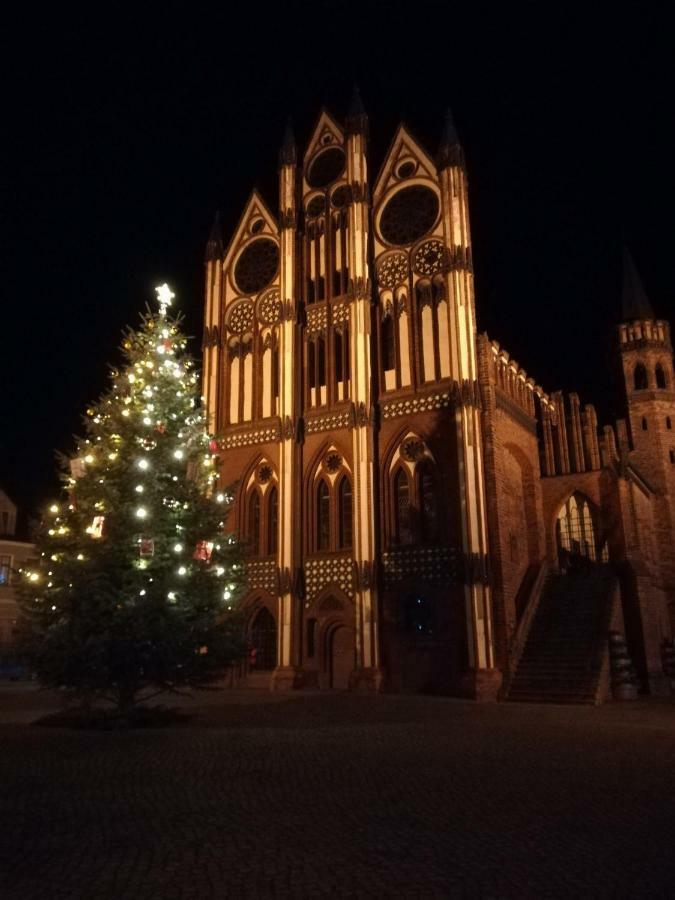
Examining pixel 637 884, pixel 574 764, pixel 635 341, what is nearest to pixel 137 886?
pixel 637 884

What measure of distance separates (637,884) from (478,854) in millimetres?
1364

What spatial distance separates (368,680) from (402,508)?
21.4ft

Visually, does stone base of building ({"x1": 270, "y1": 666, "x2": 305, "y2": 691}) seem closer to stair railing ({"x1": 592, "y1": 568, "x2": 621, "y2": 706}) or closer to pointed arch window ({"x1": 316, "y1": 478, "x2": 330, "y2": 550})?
pointed arch window ({"x1": 316, "y1": 478, "x2": 330, "y2": 550})

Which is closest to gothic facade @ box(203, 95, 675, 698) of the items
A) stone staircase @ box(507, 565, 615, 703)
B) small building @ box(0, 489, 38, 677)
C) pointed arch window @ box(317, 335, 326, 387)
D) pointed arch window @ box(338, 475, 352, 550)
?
pointed arch window @ box(338, 475, 352, 550)

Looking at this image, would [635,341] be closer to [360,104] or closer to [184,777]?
[360,104]

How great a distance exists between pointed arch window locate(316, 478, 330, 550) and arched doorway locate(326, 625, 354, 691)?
338 centimetres

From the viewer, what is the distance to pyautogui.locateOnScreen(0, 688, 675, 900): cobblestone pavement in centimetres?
592

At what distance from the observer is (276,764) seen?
11.2 m

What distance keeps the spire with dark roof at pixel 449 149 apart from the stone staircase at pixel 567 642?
58.6 ft

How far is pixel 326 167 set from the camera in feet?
113

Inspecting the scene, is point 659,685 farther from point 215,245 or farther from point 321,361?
point 215,245

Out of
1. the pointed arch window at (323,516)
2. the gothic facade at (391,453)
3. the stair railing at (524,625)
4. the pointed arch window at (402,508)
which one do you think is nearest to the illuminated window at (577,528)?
the gothic facade at (391,453)

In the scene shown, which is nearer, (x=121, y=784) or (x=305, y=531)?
(x=121, y=784)

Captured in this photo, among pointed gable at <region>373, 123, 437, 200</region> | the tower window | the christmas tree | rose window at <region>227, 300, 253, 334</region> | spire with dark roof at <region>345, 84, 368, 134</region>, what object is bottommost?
the christmas tree
